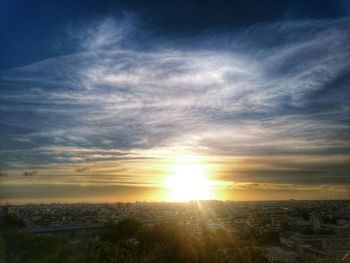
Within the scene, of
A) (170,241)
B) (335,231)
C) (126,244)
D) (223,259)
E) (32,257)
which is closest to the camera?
(223,259)

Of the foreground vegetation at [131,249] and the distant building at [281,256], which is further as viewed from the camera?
the distant building at [281,256]

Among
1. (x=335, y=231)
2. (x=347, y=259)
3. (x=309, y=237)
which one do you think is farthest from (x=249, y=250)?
(x=335, y=231)

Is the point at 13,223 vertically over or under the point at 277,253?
over

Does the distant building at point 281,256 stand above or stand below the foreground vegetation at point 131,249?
below

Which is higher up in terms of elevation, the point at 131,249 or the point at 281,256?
the point at 131,249

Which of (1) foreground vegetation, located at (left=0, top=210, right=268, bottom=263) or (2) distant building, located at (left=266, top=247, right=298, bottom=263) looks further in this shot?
(2) distant building, located at (left=266, top=247, right=298, bottom=263)

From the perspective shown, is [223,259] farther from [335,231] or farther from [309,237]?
[335,231]

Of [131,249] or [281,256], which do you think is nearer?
[131,249]

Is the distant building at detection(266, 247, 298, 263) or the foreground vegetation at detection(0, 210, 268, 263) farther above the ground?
the foreground vegetation at detection(0, 210, 268, 263)

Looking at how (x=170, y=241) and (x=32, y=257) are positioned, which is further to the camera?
(x=32, y=257)

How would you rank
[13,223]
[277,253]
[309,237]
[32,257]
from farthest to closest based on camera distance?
[309,237], [13,223], [277,253], [32,257]
